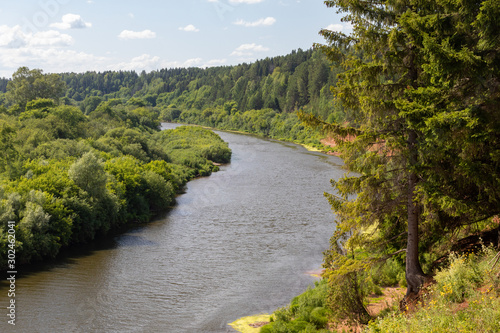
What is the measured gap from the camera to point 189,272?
2773cm

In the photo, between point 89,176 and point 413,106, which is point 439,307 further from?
point 89,176

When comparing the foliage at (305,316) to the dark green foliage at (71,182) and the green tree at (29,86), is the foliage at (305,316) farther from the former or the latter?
the green tree at (29,86)

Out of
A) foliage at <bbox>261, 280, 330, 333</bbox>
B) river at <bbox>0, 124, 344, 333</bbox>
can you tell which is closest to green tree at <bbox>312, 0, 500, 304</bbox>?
foliage at <bbox>261, 280, 330, 333</bbox>

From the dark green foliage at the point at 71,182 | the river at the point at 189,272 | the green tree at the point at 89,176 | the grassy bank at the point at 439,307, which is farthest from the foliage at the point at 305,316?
the green tree at the point at 89,176

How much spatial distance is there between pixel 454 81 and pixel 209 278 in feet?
62.9

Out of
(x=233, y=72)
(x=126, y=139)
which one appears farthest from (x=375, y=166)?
(x=233, y=72)

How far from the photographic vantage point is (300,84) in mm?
130375

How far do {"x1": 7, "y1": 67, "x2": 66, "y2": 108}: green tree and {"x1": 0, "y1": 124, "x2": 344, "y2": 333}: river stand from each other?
5683 cm

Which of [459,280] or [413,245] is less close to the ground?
[413,245]

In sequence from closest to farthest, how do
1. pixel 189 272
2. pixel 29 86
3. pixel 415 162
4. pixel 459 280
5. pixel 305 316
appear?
pixel 459 280
pixel 415 162
pixel 305 316
pixel 189 272
pixel 29 86

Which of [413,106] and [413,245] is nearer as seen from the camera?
[413,106]

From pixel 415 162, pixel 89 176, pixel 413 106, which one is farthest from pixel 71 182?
pixel 413 106

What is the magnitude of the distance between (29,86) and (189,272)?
75854mm

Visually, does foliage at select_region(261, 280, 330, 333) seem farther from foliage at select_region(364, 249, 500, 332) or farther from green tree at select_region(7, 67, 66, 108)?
green tree at select_region(7, 67, 66, 108)
